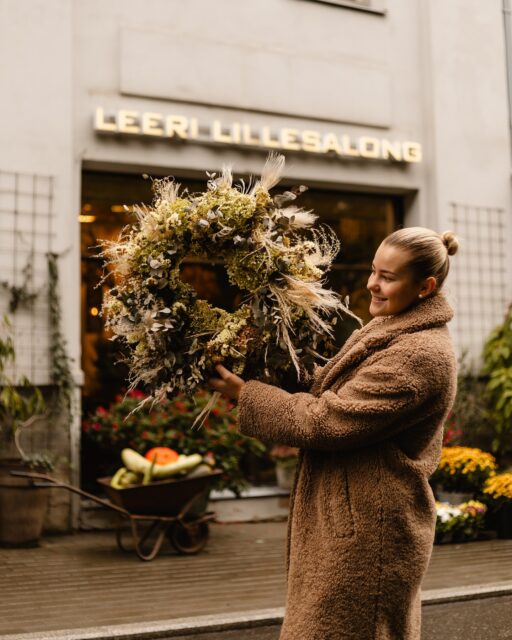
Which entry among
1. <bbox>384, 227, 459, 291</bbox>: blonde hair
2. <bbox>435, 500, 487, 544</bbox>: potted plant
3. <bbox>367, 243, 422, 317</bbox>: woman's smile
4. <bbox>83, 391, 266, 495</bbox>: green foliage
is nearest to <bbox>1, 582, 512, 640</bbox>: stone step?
<bbox>435, 500, 487, 544</bbox>: potted plant

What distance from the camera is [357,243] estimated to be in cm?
1159

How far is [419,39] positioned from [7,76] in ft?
17.4

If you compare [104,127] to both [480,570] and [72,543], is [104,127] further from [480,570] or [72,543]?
[480,570]

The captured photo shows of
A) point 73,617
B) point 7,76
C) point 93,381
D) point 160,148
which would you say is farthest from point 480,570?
point 7,76

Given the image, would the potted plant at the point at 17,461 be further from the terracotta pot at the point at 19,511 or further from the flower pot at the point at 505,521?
the flower pot at the point at 505,521

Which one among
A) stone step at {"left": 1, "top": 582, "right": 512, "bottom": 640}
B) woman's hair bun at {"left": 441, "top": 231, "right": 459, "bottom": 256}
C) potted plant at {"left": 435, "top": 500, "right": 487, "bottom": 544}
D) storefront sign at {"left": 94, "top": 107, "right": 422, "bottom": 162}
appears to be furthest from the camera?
storefront sign at {"left": 94, "top": 107, "right": 422, "bottom": 162}

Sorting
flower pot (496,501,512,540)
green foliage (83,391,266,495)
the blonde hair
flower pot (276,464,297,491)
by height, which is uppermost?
the blonde hair

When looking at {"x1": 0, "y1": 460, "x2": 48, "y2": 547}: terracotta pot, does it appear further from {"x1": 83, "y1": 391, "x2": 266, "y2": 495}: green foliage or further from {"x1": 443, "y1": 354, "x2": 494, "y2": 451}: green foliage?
{"x1": 443, "y1": 354, "x2": 494, "y2": 451}: green foliage

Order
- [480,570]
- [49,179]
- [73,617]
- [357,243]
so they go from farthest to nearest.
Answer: [357,243] < [49,179] < [480,570] < [73,617]

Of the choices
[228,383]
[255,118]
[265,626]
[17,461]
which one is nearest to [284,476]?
[17,461]

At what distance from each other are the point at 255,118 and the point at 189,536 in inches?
190

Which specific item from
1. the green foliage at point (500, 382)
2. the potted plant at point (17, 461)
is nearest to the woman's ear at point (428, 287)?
the potted plant at point (17, 461)

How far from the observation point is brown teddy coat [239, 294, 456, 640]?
2592 millimetres

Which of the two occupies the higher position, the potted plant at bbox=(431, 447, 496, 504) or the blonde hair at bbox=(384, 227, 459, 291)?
the blonde hair at bbox=(384, 227, 459, 291)
